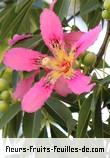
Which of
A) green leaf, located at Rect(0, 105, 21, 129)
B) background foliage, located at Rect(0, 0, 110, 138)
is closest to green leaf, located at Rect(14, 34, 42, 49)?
background foliage, located at Rect(0, 0, 110, 138)

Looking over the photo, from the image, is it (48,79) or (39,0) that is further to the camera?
(39,0)

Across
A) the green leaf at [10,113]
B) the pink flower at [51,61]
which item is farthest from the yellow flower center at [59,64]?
the green leaf at [10,113]

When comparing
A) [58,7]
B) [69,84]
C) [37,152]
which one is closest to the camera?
[69,84]

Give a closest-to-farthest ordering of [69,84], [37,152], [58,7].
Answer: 1. [69,84]
2. [58,7]
3. [37,152]

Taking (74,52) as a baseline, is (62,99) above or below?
below

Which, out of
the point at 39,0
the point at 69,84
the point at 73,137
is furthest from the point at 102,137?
the point at 39,0

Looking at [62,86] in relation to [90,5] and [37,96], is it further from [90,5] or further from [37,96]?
[90,5]

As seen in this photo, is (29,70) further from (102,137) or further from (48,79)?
(102,137)

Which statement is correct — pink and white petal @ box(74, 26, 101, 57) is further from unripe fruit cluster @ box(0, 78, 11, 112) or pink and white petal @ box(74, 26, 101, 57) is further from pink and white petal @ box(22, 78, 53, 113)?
unripe fruit cluster @ box(0, 78, 11, 112)
